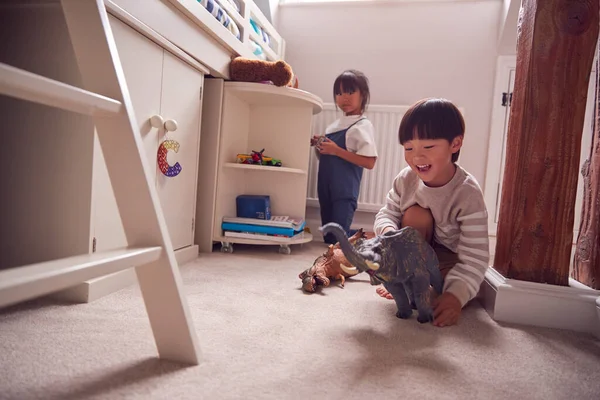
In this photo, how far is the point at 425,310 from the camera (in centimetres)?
83

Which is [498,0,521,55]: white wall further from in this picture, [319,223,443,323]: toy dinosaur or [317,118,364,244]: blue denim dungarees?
[319,223,443,323]: toy dinosaur

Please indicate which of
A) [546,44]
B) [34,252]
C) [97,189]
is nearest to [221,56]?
[97,189]

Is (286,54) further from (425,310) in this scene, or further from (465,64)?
(425,310)

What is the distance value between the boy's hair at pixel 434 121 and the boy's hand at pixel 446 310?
34 centimetres

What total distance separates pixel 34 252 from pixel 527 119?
1.11 meters

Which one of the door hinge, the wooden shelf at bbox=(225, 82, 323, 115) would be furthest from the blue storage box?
the door hinge

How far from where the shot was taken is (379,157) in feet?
6.79

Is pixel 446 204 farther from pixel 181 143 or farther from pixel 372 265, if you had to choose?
pixel 181 143

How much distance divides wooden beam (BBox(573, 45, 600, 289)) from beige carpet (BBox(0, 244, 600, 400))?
190 mm

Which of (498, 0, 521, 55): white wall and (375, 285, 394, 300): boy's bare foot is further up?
(498, 0, 521, 55): white wall

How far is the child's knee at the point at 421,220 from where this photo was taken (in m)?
0.96

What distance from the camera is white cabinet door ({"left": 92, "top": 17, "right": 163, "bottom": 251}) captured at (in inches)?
33.2

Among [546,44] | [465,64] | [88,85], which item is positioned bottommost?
[88,85]

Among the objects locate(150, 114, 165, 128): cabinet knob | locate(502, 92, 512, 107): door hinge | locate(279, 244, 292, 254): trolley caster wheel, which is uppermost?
locate(502, 92, 512, 107): door hinge
